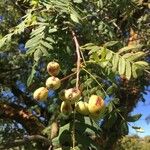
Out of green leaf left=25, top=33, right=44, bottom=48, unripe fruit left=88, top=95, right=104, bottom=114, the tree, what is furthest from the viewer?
green leaf left=25, top=33, right=44, bottom=48

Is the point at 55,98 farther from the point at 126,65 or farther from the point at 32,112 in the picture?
the point at 32,112

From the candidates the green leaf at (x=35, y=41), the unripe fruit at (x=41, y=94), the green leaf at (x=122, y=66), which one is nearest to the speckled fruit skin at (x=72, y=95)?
the unripe fruit at (x=41, y=94)

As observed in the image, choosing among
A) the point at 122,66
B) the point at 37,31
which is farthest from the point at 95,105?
the point at 37,31

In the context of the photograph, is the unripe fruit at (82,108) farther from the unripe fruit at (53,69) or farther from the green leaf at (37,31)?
the green leaf at (37,31)

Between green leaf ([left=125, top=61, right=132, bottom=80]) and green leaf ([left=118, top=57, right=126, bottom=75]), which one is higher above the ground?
green leaf ([left=118, top=57, right=126, bottom=75])

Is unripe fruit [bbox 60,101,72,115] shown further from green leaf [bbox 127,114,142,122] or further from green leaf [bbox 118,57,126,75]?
green leaf [bbox 127,114,142,122]

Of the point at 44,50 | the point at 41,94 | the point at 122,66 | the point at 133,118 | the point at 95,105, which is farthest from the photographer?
the point at 44,50

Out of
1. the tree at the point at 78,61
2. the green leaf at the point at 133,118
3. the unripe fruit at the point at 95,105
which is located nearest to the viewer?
the unripe fruit at the point at 95,105

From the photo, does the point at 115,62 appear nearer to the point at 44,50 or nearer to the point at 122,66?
the point at 122,66

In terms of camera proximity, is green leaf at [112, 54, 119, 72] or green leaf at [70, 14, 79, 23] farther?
green leaf at [70, 14, 79, 23]

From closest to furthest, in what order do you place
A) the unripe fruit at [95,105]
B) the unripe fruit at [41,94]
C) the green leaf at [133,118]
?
the unripe fruit at [95,105]
the unripe fruit at [41,94]
the green leaf at [133,118]

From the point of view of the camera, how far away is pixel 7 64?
302 inches

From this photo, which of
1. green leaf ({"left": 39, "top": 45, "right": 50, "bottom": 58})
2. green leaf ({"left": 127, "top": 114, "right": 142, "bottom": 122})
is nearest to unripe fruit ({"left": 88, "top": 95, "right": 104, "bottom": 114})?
green leaf ({"left": 127, "top": 114, "right": 142, "bottom": 122})

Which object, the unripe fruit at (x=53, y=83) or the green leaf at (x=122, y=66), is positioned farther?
the green leaf at (x=122, y=66)
